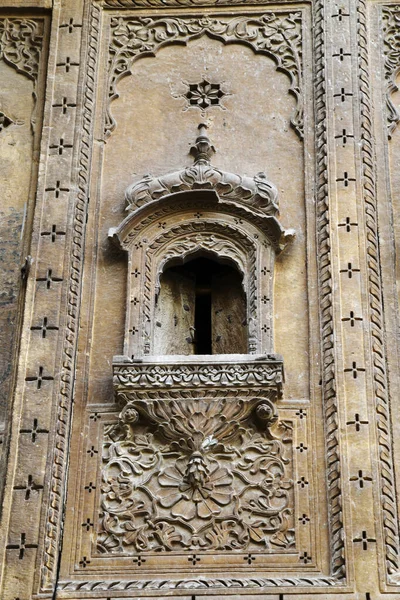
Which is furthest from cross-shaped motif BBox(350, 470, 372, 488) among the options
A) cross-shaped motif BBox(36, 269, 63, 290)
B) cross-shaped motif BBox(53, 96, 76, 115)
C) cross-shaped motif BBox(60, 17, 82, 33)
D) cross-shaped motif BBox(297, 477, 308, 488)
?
cross-shaped motif BBox(60, 17, 82, 33)

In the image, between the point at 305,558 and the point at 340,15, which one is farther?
the point at 340,15

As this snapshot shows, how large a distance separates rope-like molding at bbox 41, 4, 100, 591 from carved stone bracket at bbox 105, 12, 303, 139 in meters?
0.18

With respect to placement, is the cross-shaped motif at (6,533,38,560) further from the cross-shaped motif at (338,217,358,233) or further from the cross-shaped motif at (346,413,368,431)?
the cross-shaped motif at (338,217,358,233)

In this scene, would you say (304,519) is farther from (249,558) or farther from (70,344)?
(70,344)

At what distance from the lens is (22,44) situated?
41.0 ft

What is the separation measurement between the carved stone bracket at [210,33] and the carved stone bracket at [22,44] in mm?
617

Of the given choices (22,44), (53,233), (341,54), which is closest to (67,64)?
(22,44)

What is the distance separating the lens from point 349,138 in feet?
38.2

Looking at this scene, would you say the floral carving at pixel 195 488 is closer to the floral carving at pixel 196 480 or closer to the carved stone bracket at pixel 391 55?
the floral carving at pixel 196 480

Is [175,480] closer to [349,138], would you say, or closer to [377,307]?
[377,307]

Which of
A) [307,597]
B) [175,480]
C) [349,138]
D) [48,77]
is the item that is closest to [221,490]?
[175,480]

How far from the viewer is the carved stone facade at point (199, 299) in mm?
9984

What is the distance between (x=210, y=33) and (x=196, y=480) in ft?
13.1

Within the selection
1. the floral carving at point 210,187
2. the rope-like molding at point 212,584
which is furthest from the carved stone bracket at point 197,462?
the floral carving at point 210,187
